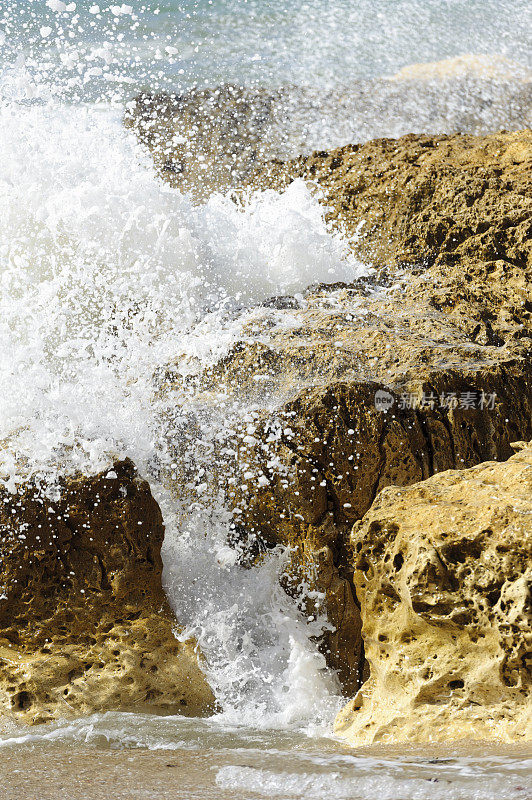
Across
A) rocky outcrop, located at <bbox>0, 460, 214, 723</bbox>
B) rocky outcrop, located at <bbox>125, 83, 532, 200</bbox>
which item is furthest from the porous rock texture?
rocky outcrop, located at <bbox>125, 83, 532, 200</bbox>

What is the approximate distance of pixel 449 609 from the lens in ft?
7.13

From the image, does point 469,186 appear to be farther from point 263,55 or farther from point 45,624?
point 263,55

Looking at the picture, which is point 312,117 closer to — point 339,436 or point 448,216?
point 448,216

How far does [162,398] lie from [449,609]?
1.51m

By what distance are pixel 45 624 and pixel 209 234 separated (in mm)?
2481

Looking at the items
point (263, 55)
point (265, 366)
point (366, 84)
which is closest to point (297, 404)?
point (265, 366)

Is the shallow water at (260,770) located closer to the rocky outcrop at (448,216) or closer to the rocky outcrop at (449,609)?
the rocky outcrop at (449,609)

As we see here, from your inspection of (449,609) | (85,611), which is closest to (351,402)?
(449,609)

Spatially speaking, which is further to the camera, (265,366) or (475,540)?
(265,366)

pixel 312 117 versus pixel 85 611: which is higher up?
pixel 312 117

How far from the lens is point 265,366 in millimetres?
3199

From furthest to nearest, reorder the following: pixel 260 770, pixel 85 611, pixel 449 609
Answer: pixel 85 611
pixel 449 609
pixel 260 770

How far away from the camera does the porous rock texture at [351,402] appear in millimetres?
2975

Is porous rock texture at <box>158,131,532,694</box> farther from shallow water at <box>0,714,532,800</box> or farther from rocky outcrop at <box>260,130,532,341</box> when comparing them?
shallow water at <box>0,714,532,800</box>
